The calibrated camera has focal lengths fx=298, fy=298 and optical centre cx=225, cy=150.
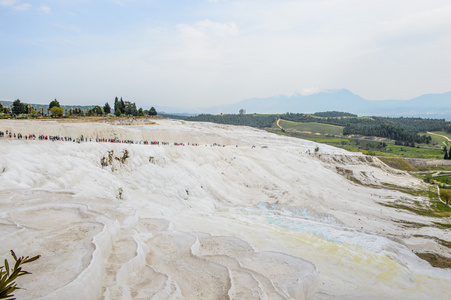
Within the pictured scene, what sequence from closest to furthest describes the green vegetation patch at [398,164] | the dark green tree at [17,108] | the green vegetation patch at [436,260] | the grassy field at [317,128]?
the green vegetation patch at [436,260]
the dark green tree at [17,108]
the green vegetation patch at [398,164]
the grassy field at [317,128]

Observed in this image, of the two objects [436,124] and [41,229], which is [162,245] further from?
[436,124]

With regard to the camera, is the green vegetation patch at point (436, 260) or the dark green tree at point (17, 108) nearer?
the green vegetation patch at point (436, 260)

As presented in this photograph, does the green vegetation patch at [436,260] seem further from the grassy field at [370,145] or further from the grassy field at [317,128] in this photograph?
the grassy field at [317,128]

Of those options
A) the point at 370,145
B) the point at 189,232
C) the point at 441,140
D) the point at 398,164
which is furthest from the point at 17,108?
the point at 441,140

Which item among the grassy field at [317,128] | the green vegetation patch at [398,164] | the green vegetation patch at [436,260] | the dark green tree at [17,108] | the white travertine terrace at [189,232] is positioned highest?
the dark green tree at [17,108]

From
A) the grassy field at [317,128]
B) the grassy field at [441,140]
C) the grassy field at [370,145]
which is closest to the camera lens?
the grassy field at [370,145]

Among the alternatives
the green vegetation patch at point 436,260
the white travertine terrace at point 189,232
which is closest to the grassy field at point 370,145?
the white travertine terrace at point 189,232

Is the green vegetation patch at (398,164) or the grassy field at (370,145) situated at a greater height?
the grassy field at (370,145)

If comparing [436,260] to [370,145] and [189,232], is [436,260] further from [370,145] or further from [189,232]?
[370,145]

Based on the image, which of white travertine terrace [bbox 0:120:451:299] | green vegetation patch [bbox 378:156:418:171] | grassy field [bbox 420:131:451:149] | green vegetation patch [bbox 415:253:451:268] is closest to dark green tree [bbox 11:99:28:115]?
white travertine terrace [bbox 0:120:451:299]
